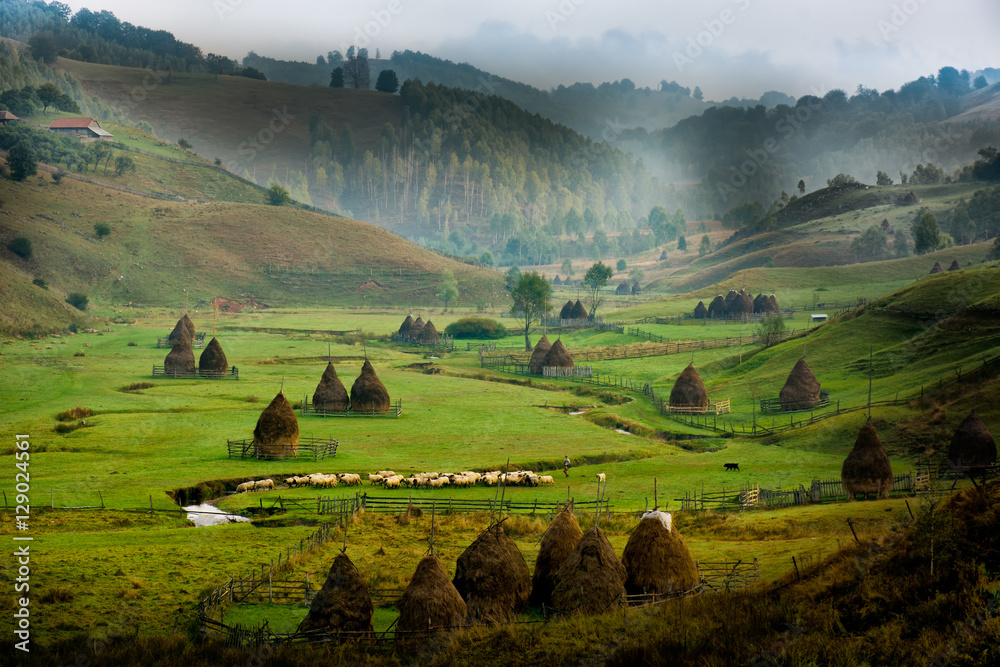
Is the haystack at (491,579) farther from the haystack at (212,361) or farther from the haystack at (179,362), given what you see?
the haystack at (179,362)

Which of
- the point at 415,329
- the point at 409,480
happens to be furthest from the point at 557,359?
the point at 409,480

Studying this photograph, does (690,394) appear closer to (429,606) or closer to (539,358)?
(539,358)

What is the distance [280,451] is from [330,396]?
14.1 meters

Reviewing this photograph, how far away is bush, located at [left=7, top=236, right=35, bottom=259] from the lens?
12469 centimetres

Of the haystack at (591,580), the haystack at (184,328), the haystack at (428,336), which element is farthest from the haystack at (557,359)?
the haystack at (591,580)

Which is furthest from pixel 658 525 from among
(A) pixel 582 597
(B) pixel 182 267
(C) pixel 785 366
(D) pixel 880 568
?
(B) pixel 182 267

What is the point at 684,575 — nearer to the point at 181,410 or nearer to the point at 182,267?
the point at 181,410

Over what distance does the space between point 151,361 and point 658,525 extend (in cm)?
6955

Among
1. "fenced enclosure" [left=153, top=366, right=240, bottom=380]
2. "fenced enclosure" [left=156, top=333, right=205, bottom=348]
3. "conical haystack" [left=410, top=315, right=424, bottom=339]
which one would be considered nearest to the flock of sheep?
"fenced enclosure" [left=153, top=366, right=240, bottom=380]

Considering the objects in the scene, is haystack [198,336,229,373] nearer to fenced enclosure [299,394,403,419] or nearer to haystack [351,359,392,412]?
fenced enclosure [299,394,403,419]

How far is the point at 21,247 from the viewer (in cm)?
12531

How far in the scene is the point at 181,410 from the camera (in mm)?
61125

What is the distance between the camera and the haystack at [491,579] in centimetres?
2472

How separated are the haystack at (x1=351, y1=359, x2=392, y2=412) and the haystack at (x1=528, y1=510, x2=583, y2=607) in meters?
36.6
